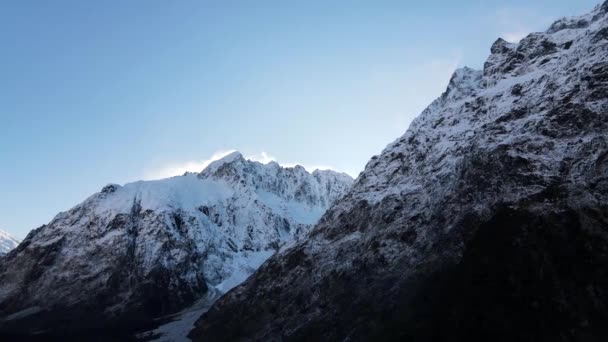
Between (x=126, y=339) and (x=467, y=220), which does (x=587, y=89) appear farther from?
(x=126, y=339)

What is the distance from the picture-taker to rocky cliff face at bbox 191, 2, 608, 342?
275 ft

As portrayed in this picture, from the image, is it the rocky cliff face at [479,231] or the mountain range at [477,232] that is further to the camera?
the mountain range at [477,232]

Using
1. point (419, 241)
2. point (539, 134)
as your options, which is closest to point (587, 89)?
point (539, 134)

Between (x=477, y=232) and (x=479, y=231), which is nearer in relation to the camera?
(x=479, y=231)

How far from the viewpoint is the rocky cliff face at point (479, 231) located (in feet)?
275

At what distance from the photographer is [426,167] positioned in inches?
5925

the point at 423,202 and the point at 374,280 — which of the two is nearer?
the point at 374,280

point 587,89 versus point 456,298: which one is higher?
point 587,89

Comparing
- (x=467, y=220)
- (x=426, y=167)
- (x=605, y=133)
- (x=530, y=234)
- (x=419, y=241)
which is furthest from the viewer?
(x=426, y=167)

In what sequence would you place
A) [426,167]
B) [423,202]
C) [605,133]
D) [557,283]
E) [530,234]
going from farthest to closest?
[426,167] < [423,202] < [605,133] < [530,234] < [557,283]

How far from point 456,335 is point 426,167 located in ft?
239

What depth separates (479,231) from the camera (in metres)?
107

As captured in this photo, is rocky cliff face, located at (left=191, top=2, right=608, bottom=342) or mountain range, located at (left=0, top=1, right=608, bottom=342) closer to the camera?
rocky cliff face, located at (left=191, top=2, right=608, bottom=342)

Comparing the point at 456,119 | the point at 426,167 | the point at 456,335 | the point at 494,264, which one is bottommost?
the point at 456,335
